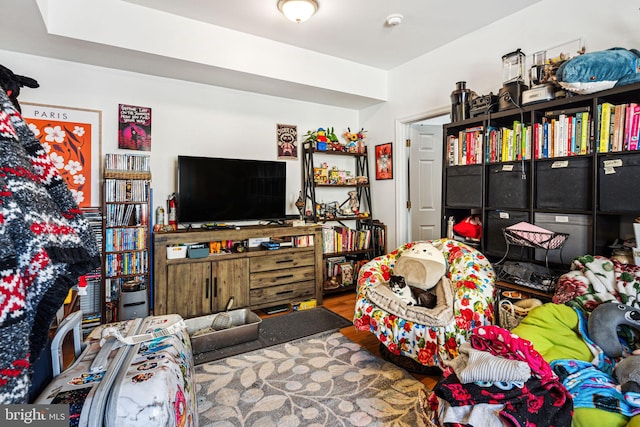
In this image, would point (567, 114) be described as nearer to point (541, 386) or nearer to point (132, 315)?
point (541, 386)

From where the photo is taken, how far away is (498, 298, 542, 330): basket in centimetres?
200

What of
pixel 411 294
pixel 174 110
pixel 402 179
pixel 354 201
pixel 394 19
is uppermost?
pixel 394 19

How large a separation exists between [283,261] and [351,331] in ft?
3.26

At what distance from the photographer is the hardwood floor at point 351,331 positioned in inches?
80.4

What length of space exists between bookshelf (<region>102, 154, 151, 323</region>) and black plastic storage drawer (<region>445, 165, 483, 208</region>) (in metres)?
2.49

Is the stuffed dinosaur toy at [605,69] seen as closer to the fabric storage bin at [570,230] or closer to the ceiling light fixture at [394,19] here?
the fabric storage bin at [570,230]

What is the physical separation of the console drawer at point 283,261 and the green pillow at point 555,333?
2190mm

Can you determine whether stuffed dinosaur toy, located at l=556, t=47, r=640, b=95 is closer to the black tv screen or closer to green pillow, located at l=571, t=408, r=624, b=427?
green pillow, located at l=571, t=408, r=624, b=427

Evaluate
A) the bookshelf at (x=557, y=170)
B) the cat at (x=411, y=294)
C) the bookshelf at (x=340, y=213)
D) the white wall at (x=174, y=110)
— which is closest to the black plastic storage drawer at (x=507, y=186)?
the bookshelf at (x=557, y=170)

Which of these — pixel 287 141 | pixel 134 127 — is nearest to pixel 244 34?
pixel 287 141

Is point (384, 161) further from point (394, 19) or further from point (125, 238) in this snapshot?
point (125, 238)

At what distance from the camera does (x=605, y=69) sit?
1.83 m

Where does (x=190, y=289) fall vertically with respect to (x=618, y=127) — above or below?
below

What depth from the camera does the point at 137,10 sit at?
8.35ft
